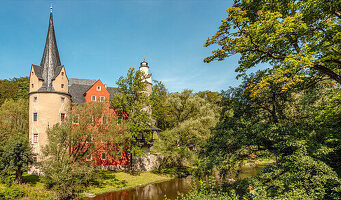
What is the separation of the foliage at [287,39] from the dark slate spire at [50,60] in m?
23.3

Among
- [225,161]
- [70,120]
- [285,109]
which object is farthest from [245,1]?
[70,120]

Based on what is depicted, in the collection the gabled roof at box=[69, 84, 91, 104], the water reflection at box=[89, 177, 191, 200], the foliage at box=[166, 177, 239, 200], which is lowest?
the water reflection at box=[89, 177, 191, 200]

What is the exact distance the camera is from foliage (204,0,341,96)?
9.04 m

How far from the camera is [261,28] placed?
31.2ft

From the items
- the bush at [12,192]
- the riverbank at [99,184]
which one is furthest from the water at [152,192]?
the bush at [12,192]

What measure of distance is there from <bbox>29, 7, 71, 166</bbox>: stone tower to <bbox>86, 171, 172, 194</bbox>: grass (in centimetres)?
807

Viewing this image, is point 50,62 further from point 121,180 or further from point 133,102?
point 121,180

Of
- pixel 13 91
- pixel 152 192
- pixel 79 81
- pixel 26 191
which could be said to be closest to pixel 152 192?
pixel 152 192

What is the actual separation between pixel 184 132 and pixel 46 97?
19.7m

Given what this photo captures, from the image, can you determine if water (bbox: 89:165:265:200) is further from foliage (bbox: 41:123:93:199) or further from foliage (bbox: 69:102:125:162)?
foliage (bbox: 69:102:125:162)

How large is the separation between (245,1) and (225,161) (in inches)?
357

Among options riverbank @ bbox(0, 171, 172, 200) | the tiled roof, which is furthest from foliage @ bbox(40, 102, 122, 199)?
the tiled roof

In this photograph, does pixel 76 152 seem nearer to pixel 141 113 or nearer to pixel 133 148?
pixel 133 148

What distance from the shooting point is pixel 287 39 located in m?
9.96
